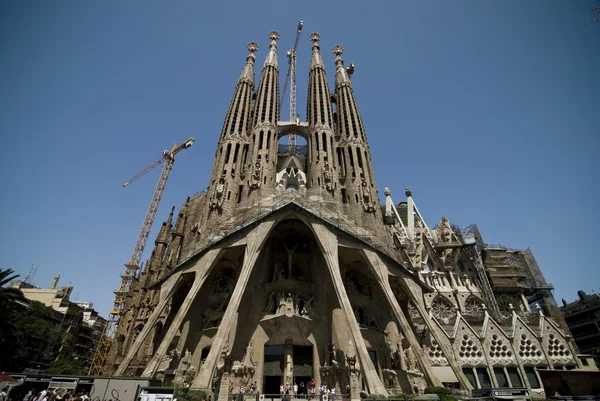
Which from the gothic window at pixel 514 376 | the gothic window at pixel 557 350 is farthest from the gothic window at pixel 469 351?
the gothic window at pixel 557 350

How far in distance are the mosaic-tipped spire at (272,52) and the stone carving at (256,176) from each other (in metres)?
18.1

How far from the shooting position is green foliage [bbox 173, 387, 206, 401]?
14.3m

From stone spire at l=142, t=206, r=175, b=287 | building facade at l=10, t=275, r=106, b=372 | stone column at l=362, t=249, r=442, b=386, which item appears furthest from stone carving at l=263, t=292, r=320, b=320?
building facade at l=10, t=275, r=106, b=372

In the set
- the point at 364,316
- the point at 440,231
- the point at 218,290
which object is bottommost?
the point at 364,316

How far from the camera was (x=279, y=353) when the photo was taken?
21.9m

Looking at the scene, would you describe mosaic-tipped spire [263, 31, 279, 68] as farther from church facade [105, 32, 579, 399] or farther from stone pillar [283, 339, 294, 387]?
stone pillar [283, 339, 294, 387]

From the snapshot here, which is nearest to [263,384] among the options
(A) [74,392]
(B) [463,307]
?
(A) [74,392]

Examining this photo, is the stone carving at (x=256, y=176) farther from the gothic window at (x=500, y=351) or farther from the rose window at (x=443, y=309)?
the gothic window at (x=500, y=351)

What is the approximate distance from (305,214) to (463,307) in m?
21.1

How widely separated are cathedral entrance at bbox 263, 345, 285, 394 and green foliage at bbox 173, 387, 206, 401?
6.94 metres

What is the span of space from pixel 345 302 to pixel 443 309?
17.7 meters

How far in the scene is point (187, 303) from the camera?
20.9 meters

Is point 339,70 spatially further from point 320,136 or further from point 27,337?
point 27,337

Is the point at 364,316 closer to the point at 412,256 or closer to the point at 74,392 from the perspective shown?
the point at 412,256
